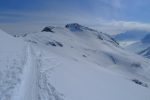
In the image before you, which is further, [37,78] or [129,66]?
[129,66]

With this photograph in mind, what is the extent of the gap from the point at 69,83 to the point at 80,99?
12.5 feet

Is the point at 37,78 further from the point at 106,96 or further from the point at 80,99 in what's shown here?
the point at 106,96

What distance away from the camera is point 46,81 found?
17.2 m

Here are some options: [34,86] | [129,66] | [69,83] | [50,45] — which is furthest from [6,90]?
[129,66]

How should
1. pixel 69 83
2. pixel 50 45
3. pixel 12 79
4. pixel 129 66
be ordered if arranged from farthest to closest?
pixel 129 66, pixel 50 45, pixel 69 83, pixel 12 79

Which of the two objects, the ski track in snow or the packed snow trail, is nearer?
the packed snow trail

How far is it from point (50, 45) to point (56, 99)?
144 meters

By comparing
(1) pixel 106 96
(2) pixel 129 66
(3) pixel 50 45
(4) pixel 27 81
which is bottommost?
(2) pixel 129 66

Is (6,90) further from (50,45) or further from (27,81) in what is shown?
(50,45)

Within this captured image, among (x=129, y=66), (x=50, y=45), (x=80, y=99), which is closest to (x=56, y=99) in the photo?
(x=80, y=99)

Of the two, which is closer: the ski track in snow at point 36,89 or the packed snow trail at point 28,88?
the packed snow trail at point 28,88

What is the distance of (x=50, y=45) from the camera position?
156750mm

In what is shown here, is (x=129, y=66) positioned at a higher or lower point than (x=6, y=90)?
lower

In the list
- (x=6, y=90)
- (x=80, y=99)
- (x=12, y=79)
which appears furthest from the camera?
(x=12, y=79)
